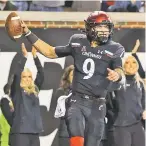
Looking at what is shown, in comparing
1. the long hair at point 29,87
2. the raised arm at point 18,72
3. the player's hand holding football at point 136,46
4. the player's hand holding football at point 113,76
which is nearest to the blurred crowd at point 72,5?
the player's hand holding football at point 136,46

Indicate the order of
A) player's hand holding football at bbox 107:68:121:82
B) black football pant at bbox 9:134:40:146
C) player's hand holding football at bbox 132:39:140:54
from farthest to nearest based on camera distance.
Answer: player's hand holding football at bbox 132:39:140:54
black football pant at bbox 9:134:40:146
player's hand holding football at bbox 107:68:121:82

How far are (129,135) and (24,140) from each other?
4.59ft

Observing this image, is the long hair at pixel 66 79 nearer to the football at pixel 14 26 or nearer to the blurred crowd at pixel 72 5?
the blurred crowd at pixel 72 5

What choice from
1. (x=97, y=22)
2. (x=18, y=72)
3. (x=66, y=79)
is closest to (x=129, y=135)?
(x=66, y=79)

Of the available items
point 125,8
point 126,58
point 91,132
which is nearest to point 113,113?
point 126,58

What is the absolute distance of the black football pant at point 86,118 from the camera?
22.4ft

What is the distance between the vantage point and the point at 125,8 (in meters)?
10.4

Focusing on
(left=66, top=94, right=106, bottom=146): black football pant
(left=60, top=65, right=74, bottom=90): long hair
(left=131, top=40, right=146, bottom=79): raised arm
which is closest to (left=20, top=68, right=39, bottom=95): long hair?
(left=60, top=65, right=74, bottom=90): long hair

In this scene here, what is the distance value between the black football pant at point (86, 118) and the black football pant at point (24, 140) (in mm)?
2095

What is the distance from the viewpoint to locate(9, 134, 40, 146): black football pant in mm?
8945

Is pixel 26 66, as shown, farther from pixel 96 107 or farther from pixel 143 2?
pixel 96 107

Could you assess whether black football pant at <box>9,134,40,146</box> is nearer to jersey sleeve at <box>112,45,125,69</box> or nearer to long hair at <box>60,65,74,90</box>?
long hair at <box>60,65,74,90</box>

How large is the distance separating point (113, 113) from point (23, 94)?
128 cm

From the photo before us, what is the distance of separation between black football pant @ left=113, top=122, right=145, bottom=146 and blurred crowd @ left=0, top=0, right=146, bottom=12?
1949 mm
